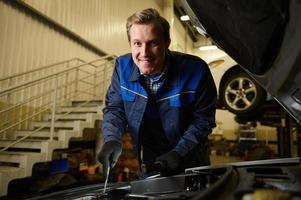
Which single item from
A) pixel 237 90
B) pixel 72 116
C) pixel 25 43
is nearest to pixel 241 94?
pixel 237 90

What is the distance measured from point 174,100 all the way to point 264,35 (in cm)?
64

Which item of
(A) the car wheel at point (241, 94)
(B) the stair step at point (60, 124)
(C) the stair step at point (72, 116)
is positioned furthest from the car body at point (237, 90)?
(B) the stair step at point (60, 124)

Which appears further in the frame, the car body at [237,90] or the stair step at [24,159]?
the car body at [237,90]

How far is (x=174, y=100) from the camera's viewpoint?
147cm

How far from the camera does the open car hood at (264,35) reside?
86cm

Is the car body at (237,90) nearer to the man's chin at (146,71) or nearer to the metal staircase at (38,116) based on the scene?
the metal staircase at (38,116)

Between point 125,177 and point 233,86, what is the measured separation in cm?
234

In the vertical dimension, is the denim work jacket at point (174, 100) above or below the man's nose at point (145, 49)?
below

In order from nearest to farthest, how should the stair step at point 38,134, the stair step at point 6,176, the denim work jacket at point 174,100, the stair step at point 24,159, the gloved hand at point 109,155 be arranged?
the gloved hand at point 109,155 < the denim work jacket at point 174,100 < the stair step at point 6,176 < the stair step at point 24,159 < the stair step at point 38,134

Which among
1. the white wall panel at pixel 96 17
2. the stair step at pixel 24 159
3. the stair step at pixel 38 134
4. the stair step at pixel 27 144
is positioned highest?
the white wall panel at pixel 96 17

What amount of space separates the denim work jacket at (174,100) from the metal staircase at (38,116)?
1676 mm

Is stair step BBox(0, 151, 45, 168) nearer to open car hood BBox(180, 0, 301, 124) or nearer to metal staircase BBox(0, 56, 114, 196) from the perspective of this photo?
metal staircase BBox(0, 56, 114, 196)

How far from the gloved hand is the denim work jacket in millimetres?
144

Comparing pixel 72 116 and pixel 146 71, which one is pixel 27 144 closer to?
pixel 72 116
